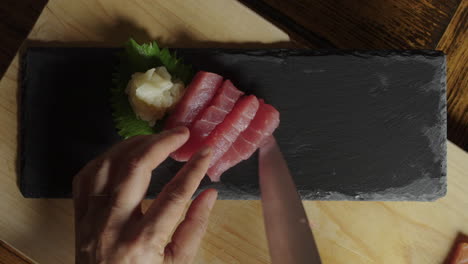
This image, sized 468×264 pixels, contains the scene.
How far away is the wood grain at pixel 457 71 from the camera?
179cm

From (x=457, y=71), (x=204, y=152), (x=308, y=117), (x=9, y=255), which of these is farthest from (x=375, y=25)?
(x=9, y=255)

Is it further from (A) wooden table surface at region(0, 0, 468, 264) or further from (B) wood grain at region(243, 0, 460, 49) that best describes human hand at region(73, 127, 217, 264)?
(B) wood grain at region(243, 0, 460, 49)

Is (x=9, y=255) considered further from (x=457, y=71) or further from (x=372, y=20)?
(x=457, y=71)

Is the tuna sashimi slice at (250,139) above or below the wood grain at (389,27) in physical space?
below

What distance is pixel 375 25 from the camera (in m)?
1.80

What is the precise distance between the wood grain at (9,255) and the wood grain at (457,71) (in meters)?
1.79

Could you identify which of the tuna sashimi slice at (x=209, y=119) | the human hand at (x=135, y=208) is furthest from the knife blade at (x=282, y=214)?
the human hand at (x=135, y=208)

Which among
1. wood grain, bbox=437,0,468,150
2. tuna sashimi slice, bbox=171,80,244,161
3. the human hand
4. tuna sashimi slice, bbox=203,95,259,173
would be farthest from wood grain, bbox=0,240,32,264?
wood grain, bbox=437,0,468,150

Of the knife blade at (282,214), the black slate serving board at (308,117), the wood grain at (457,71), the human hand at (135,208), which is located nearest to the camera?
the human hand at (135,208)

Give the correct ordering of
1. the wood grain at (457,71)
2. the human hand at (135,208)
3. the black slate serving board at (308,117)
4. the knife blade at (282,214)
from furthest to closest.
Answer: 1. the wood grain at (457,71)
2. the black slate serving board at (308,117)
3. the knife blade at (282,214)
4. the human hand at (135,208)

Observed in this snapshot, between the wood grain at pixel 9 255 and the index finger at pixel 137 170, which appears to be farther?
the wood grain at pixel 9 255

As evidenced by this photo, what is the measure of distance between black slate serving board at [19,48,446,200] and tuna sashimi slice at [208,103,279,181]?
10 cm

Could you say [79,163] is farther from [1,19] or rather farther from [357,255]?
[357,255]

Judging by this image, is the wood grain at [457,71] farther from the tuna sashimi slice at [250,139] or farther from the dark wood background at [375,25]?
the tuna sashimi slice at [250,139]
